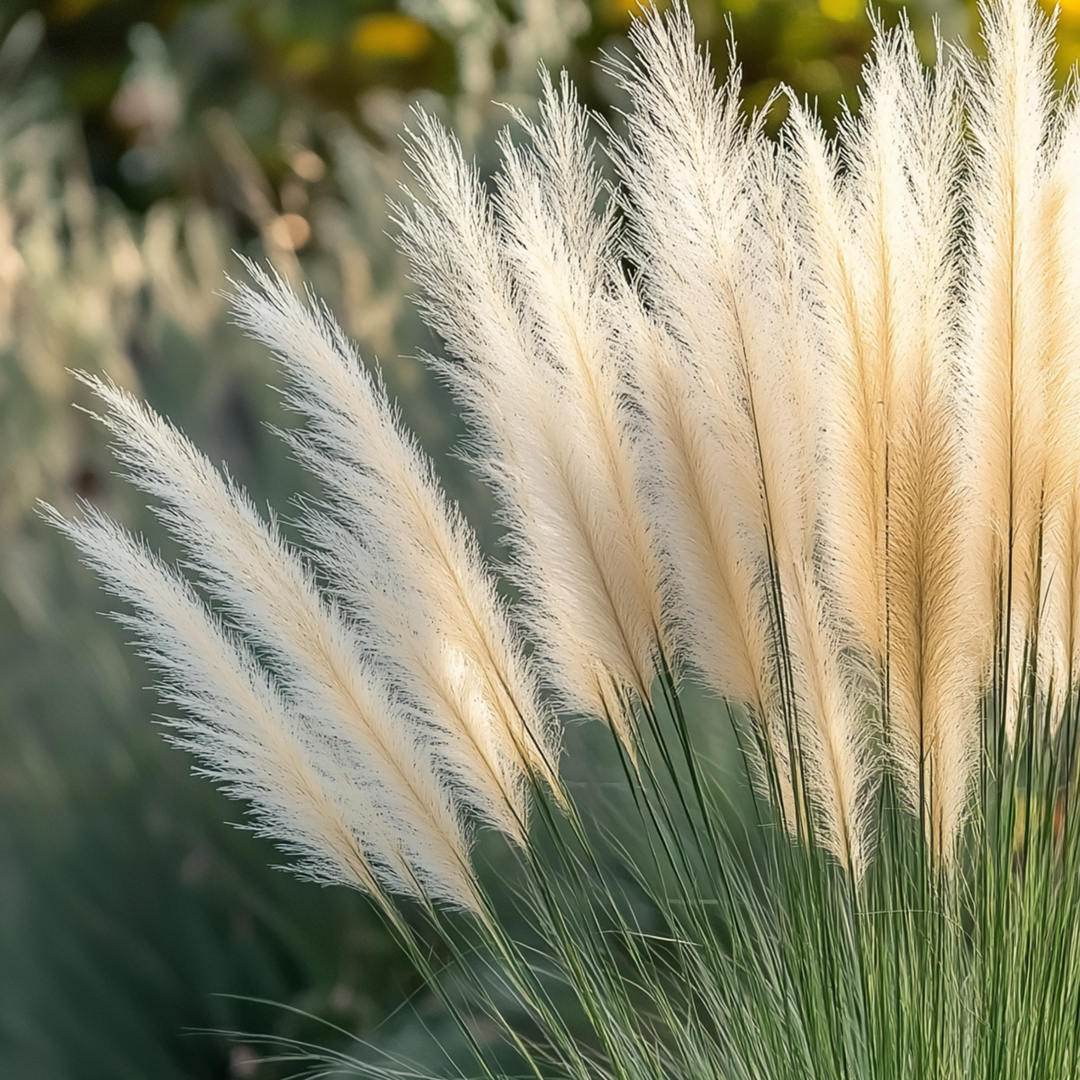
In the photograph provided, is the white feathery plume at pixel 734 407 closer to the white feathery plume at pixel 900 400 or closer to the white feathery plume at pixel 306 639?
the white feathery plume at pixel 900 400

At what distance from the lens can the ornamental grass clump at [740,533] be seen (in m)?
0.46

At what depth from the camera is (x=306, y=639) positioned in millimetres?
488

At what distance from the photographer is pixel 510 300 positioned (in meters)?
0.48

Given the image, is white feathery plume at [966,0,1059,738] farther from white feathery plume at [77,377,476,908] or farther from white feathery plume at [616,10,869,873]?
white feathery plume at [77,377,476,908]

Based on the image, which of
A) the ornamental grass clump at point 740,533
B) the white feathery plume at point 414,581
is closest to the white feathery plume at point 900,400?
the ornamental grass clump at point 740,533

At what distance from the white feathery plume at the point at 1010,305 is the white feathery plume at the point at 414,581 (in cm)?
21

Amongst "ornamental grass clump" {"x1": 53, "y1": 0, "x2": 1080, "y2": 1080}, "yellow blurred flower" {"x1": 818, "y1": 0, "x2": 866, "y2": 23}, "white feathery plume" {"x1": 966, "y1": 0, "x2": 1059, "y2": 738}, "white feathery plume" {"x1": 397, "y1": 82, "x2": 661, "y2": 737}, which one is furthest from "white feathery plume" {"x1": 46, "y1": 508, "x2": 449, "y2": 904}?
"yellow blurred flower" {"x1": 818, "y1": 0, "x2": 866, "y2": 23}

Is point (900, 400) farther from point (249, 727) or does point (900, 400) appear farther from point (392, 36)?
point (392, 36)

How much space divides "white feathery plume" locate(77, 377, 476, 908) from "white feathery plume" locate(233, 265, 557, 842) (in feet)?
0.05

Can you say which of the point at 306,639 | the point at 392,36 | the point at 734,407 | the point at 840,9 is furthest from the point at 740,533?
the point at 392,36

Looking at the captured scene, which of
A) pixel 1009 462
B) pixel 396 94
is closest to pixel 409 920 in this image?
pixel 1009 462

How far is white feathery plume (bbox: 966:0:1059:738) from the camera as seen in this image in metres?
0.44

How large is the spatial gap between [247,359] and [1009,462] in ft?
3.43

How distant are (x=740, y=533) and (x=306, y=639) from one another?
18cm
